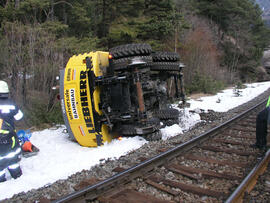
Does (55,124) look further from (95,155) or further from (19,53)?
(95,155)

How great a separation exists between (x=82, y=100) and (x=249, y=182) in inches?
164

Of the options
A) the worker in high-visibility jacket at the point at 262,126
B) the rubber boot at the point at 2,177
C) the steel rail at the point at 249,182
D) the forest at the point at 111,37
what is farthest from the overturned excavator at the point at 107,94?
the forest at the point at 111,37

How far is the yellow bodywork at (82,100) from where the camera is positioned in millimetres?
5969

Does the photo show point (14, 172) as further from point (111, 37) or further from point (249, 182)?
point (111, 37)

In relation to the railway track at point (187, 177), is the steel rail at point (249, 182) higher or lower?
higher

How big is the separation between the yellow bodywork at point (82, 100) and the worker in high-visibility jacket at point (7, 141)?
1591mm

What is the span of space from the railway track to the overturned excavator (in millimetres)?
1501

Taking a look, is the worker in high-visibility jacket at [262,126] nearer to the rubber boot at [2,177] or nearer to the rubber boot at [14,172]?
the rubber boot at [14,172]

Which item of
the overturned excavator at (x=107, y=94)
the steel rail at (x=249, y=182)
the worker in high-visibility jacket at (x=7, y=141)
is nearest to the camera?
the steel rail at (x=249, y=182)

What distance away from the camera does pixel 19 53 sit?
8.95m

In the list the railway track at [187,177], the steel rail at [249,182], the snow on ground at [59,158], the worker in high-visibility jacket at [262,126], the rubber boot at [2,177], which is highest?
the worker in high-visibility jacket at [262,126]

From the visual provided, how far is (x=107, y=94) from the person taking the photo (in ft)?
20.4

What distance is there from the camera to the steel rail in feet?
9.42

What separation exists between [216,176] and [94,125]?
3326mm
